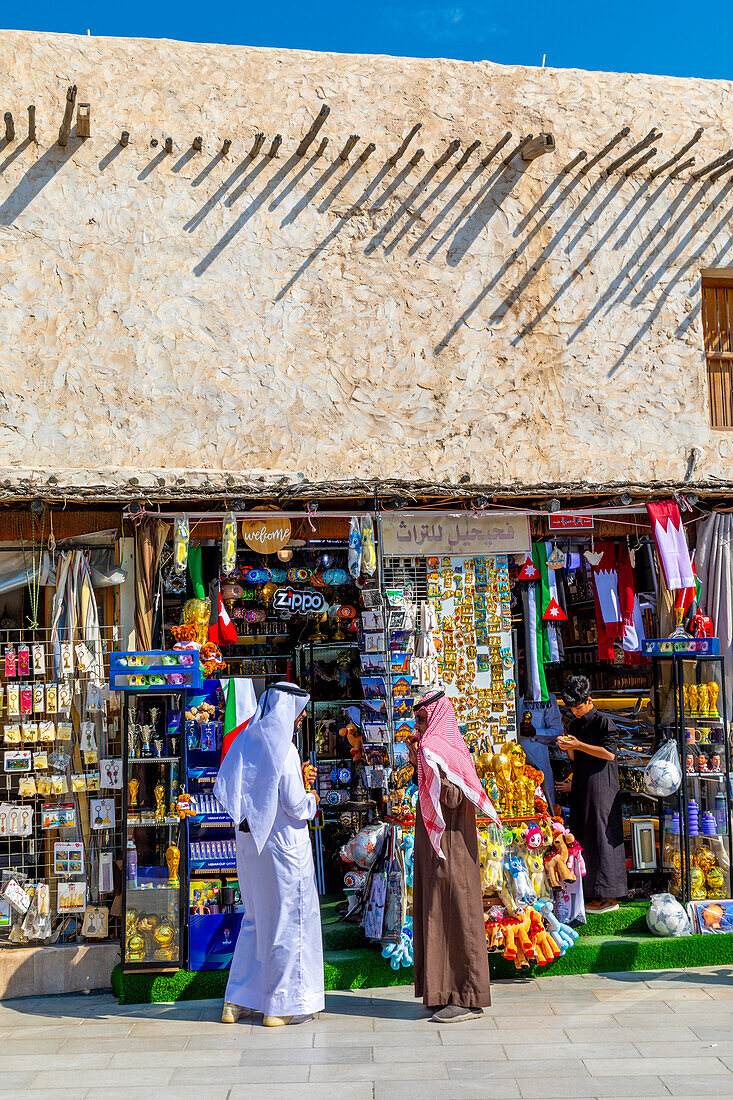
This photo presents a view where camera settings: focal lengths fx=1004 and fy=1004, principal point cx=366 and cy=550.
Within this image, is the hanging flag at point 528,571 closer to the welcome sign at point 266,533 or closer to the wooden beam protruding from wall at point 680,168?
the welcome sign at point 266,533

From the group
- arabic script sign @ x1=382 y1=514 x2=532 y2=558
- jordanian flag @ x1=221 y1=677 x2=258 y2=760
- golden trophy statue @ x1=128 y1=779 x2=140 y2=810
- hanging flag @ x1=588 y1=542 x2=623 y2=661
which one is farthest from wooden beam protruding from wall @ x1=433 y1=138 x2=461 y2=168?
golden trophy statue @ x1=128 y1=779 x2=140 y2=810

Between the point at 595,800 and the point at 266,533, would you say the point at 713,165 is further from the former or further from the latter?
the point at 595,800

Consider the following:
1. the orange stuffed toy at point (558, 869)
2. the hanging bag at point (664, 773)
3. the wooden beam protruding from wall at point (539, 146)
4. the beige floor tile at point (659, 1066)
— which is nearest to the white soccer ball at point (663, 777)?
the hanging bag at point (664, 773)

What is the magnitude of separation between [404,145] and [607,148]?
1.95 metres

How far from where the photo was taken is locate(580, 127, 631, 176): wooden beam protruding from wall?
9.20 metres

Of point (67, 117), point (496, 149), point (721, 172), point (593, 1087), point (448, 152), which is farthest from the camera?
point (721, 172)

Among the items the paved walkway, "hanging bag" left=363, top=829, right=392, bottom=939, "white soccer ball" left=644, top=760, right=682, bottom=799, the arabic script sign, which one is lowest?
the paved walkway

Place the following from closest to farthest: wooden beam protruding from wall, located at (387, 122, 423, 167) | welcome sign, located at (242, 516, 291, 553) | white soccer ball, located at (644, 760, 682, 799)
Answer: white soccer ball, located at (644, 760, 682, 799)
welcome sign, located at (242, 516, 291, 553)
wooden beam protruding from wall, located at (387, 122, 423, 167)

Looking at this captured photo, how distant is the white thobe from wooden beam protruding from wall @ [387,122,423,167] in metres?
5.43

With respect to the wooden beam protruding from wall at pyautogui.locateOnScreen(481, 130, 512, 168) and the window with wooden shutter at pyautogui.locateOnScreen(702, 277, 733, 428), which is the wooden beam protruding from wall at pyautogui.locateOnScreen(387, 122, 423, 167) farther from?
the window with wooden shutter at pyautogui.locateOnScreen(702, 277, 733, 428)

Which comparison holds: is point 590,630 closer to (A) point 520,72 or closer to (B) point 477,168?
(B) point 477,168

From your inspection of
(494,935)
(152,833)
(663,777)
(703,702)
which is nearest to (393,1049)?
(494,935)

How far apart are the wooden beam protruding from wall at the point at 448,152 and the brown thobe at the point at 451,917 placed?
5691mm

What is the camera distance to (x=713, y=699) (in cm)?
811
